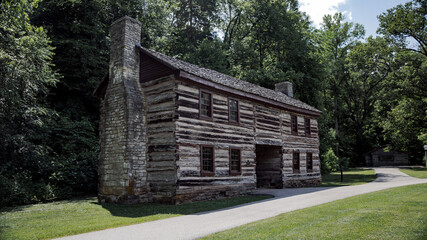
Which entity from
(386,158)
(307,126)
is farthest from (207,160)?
(386,158)

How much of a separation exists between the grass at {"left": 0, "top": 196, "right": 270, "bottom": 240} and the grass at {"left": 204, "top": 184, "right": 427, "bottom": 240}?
3700mm

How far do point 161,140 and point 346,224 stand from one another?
914 cm

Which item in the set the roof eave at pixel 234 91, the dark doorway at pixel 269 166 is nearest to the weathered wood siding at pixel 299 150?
the dark doorway at pixel 269 166

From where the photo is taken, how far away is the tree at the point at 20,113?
1569 centimetres

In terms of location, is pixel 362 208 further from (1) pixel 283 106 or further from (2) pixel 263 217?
(1) pixel 283 106

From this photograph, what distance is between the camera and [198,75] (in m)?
15.2

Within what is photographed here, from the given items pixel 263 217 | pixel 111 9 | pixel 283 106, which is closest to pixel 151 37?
pixel 111 9

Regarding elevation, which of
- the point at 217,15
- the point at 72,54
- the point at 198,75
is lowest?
the point at 198,75

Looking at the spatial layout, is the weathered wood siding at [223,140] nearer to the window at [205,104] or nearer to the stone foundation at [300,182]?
the stone foundation at [300,182]

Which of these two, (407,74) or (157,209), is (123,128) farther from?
(407,74)

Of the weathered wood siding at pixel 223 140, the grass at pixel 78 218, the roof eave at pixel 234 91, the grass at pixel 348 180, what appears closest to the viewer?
the grass at pixel 78 218

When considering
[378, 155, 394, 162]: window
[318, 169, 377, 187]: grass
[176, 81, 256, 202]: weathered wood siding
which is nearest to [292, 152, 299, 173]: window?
[318, 169, 377, 187]: grass

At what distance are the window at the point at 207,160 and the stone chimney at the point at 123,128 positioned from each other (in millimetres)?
2837

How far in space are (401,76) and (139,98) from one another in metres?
33.5
